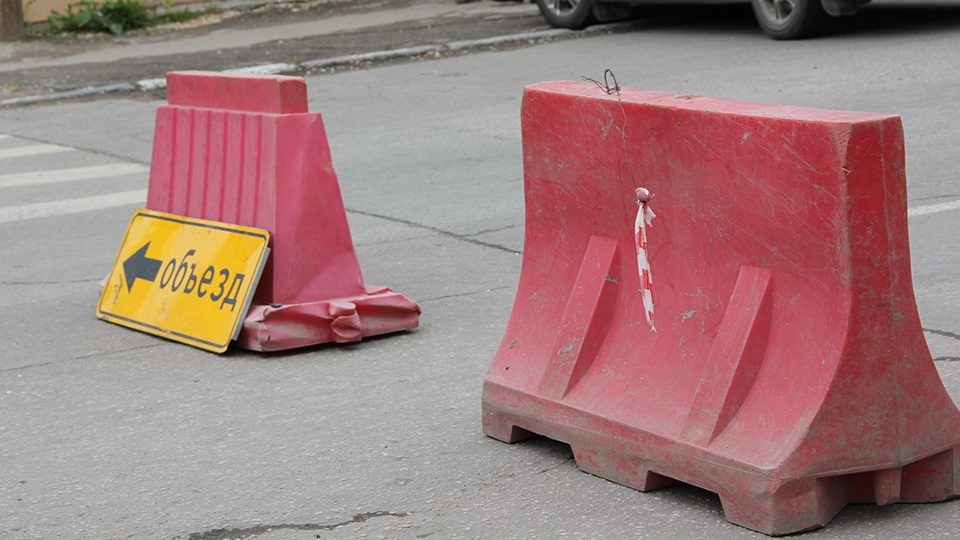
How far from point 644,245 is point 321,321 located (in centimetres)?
186

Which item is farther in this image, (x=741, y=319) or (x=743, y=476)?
(x=741, y=319)

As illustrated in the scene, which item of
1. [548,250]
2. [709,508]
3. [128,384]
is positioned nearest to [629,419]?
[709,508]

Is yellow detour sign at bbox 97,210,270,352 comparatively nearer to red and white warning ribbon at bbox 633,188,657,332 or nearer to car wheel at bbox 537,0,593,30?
red and white warning ribbon at bbox 633,188,657,332

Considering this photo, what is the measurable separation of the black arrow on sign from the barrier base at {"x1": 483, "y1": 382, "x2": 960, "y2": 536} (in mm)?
2396

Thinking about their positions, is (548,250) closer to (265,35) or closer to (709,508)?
(709,508)

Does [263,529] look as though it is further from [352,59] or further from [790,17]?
[352,59]

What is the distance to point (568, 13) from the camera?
15484 mm

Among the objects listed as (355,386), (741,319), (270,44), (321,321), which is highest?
(741,319)

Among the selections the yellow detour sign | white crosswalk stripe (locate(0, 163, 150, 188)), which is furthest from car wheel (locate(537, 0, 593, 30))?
the yellow detour sign

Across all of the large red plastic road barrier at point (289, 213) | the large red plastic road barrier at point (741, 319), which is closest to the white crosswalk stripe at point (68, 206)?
the large red plastic road barrier at point (289, 213)

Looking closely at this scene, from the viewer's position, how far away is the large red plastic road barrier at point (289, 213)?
200 inches

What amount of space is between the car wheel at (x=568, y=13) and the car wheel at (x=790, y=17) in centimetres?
253

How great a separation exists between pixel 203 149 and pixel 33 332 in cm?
111

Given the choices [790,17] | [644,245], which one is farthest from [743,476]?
[790,17]
